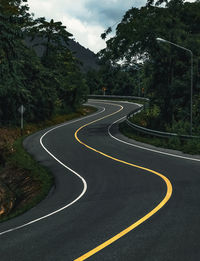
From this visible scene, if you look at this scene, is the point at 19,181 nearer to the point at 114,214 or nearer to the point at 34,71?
the point at 114,214

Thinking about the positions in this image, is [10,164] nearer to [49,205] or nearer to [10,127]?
[49,205]

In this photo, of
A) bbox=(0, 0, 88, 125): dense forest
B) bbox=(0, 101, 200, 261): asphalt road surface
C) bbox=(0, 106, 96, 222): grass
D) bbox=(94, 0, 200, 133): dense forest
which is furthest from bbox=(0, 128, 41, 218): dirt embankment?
bbox=(94, 0, 200, 133): dense forest

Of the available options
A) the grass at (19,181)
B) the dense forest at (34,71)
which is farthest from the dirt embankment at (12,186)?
the dense forest at (34,71)

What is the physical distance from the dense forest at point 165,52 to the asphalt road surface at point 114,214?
1137 centimetres

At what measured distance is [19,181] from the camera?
18.0 metres

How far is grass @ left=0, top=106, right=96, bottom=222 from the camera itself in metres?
13.7

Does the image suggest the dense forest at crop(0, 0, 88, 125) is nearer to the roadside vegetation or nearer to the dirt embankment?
the roadside vegetation

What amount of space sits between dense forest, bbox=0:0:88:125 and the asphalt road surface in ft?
25.7

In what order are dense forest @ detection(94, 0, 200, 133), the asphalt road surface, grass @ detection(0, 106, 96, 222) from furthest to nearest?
dense forest @ detection(94, 0, 200, 133) → grass @ detection(0, 106, 96, 222) → the asphalt road surface

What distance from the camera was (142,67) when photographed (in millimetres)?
33438

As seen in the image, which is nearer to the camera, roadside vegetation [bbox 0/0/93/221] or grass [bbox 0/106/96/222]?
grass [bbox 0/106/96/222]

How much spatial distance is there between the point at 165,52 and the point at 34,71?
15023mm

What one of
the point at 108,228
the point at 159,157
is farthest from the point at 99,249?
the point at 159,157

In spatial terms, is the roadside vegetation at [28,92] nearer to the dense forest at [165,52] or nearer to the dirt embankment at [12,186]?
the dirt embankment at [12,186]
